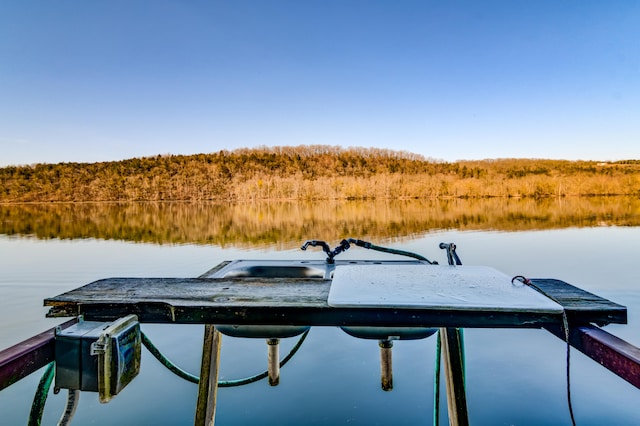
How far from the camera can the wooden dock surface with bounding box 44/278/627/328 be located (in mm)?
1639

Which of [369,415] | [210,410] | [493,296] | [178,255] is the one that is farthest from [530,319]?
[178,255]

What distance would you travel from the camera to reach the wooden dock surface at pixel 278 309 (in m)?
1.64

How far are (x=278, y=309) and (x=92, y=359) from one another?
733 millimetres

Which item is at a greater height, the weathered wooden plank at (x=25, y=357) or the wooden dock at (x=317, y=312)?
the wooden dock at (x=317, y=312)

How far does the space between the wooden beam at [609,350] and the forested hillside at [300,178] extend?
223ft

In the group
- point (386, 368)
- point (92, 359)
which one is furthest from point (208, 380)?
point (386, 368)

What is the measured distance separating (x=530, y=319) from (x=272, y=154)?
116 m

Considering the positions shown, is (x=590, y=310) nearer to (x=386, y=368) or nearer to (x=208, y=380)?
(x=208, y=380)

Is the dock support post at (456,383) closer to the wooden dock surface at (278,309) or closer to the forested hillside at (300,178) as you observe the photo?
the wooden dock surface at (278,309)

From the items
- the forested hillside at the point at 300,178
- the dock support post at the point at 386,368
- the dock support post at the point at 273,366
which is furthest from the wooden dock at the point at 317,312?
the forested hillside at the point at 300,178

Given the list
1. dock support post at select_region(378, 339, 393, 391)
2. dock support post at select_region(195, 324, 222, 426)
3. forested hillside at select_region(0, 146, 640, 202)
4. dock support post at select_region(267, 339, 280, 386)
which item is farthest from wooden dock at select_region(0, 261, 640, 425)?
forested hillside at select_region(0, 146, 640, 202)

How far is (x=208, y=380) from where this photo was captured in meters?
2.76

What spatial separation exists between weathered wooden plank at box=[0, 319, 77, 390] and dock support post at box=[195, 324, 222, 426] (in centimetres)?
120

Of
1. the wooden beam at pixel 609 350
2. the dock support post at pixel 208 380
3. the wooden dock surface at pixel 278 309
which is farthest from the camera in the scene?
the dock support post at pixel 208 380
